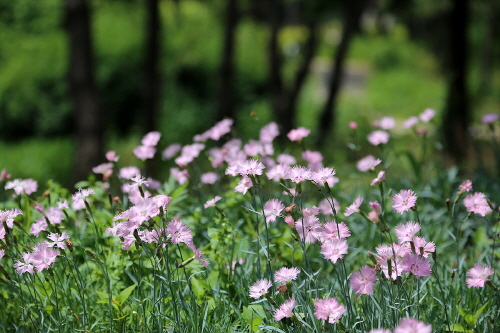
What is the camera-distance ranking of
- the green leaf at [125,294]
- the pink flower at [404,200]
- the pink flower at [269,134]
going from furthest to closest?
the pink flower at [269,134] < the green leaf at [125,294] < the pink flower at [404,200]

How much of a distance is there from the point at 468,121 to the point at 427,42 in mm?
20937

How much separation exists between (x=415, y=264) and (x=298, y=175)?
1.45 ft

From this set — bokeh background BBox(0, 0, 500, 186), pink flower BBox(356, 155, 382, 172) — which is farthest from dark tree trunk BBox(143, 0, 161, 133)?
pink flower BBox(356, 155, 382, 172)

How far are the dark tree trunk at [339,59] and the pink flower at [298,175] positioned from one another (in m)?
6.47

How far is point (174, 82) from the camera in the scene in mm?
11141

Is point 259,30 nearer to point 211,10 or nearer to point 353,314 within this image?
point 211,10

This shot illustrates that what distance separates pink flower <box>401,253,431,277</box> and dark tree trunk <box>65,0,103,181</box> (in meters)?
3.98

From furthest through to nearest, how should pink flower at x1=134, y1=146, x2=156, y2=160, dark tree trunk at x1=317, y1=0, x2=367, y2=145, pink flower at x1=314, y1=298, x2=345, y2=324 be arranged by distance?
1. dark tree trunk at x1=317, y1=0, x2=367, y2=145
2. pink flower at x1=134, y1=146, x2=156, y2=160
3. pink flower at x1=314, y1=298, x2=345, y2=324

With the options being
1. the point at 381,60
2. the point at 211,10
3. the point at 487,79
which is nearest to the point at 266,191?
the point at 211,10

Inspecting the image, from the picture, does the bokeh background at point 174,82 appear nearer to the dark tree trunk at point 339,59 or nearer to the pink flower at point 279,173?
the dark tree trunk at point 339,59

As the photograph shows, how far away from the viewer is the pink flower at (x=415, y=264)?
1.57 meters

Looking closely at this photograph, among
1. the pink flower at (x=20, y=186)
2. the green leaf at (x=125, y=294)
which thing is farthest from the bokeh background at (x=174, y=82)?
the green leaf at (x=125, y=294)

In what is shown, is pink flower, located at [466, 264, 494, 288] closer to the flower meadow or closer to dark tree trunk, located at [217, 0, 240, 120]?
the flower meadow

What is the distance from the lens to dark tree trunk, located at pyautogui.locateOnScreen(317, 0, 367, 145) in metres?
8.38
